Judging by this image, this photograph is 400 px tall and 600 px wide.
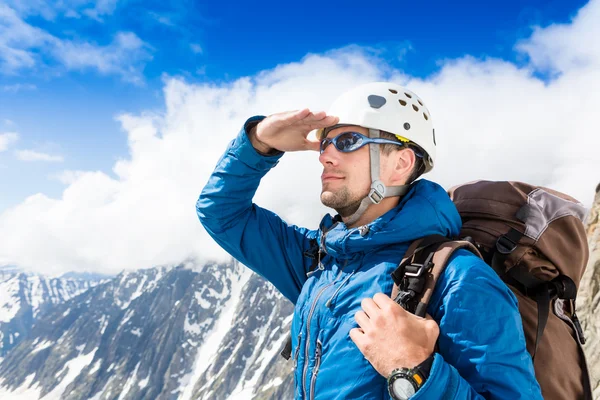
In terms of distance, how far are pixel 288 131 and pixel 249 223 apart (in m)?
1.55

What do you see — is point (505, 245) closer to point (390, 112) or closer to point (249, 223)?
point (390, 112)

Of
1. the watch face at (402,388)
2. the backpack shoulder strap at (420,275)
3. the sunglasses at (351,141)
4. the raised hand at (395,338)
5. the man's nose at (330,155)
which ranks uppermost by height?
the sunglasses at (351,141)

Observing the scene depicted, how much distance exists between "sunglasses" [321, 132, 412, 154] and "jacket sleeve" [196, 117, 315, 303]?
1194 millimetres

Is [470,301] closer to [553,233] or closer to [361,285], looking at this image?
[361,285]

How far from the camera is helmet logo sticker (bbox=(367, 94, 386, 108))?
214 inches

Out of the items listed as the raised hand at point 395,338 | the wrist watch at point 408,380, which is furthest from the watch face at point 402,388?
the raised hand at point 395,338

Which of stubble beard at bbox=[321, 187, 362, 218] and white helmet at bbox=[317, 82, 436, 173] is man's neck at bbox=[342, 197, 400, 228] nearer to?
stubble beard at bbox=[321, 187, 362, 218]

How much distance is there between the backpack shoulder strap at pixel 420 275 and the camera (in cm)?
366

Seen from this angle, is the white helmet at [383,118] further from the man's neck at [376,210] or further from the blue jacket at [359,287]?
the blue jacket at [359,287]

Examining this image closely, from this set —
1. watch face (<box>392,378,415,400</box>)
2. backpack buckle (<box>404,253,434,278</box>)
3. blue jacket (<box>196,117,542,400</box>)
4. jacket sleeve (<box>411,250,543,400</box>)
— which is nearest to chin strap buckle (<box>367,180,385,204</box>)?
blue jacket (<box>196,117,542,400</box>)

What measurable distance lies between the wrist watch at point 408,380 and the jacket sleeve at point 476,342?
0.29ft

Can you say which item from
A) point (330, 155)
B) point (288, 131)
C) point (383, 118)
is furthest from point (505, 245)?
point (288, 131)

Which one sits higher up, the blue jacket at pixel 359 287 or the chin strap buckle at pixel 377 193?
the chin strap buckle at pixel 377 193

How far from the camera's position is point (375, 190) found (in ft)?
16.4
